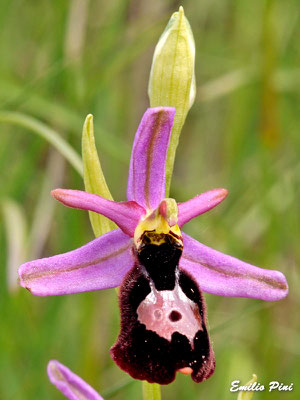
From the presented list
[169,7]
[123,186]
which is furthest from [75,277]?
[169,7]

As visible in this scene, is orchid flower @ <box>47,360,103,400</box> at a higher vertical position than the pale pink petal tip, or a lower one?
lower

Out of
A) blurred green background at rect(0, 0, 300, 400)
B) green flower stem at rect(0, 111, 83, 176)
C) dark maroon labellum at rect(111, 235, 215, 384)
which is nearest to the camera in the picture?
dark maroon labellum at rect(111, 235, 215, 384)

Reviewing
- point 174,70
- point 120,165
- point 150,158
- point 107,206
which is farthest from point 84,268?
point 120,165

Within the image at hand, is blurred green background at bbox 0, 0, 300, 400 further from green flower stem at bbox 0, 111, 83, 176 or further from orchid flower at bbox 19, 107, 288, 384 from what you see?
orchid flower at bbox 19, 107, 288, 384

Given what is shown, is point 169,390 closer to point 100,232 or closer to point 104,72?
point 104,72

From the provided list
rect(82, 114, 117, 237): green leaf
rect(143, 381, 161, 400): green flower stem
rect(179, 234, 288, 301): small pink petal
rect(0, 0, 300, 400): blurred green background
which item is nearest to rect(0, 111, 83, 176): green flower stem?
rect(0, 0, 300, 400): blurred green background

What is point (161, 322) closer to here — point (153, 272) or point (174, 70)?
point (153, 272)

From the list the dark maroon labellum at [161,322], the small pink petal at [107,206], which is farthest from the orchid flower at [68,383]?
the small pink petal at [107,206]
